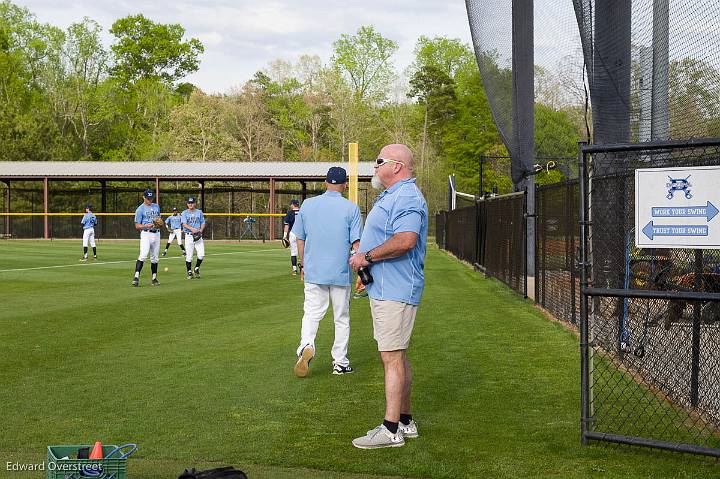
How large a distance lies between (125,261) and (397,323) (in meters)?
24.7

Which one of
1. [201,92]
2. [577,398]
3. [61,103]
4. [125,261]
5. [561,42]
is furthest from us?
[61,103]

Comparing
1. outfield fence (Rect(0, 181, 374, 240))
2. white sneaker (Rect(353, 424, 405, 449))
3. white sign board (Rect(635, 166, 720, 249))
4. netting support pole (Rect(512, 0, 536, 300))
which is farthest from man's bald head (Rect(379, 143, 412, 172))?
outfield fence (Rect(0, 181, 374, 240))

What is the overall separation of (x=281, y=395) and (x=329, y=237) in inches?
67.6

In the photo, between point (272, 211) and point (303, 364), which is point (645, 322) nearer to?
point (303, 364)

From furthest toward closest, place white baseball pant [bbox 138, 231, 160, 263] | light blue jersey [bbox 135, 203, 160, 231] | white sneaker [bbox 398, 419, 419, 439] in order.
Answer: white baseball pant [bbox 138, 231, 160, 263], light blue jersey [bbox 135, 203, 160, 231], white sneaker [bbox 398, 419, 419, 439]

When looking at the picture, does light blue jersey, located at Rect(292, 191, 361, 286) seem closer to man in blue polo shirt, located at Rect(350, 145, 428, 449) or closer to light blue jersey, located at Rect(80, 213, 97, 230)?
man in blue polo shirt, located at Rect(350, 145, 428, 449)

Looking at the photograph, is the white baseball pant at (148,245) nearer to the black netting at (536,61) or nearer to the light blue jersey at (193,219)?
the light blue jersey at (193,219)

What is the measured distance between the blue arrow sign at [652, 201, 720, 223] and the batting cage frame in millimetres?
364

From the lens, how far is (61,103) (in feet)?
258

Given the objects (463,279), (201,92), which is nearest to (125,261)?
(463,279)

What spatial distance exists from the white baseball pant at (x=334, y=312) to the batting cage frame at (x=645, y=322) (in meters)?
2.37

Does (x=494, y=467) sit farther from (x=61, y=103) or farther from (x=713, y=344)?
(x=61, y=103)

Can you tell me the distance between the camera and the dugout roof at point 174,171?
176 ft

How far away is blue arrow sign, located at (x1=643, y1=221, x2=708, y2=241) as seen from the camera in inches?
198
